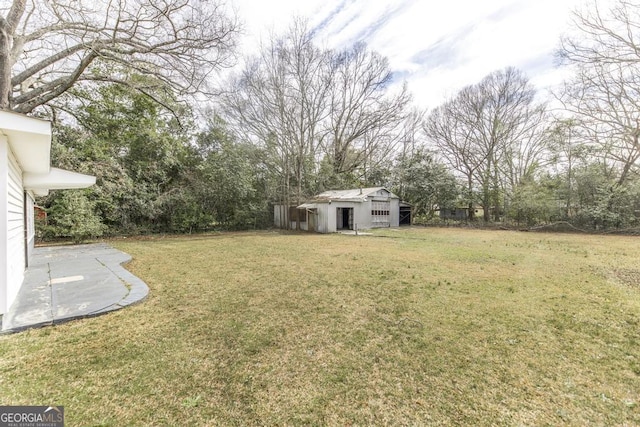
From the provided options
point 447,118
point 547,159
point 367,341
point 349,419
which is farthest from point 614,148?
point 349,419

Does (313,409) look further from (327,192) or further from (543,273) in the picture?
(327,192)

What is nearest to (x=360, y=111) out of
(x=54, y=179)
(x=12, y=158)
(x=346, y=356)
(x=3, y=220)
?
(x=54, y=179)

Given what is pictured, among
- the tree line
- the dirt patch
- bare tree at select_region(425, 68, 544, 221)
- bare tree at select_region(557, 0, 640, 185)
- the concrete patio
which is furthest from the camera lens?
bare tree at select_region(425, 68, 544, 221)

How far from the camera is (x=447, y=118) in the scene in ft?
74.4

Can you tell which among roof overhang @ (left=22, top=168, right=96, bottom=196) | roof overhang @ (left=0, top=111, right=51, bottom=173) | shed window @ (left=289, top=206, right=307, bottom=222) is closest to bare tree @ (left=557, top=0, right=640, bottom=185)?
roof overhang @ (left=0, top=111, right=51, bottom=173)

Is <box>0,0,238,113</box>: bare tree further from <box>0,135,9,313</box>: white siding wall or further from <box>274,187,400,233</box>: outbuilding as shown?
<box>274,187,400,233</box>: outbuilding

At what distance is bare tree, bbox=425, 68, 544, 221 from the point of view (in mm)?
20297

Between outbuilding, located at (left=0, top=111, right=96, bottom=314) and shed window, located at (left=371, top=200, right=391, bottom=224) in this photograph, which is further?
shed window, located at (left=371, top=200, right=391, bottom=224)

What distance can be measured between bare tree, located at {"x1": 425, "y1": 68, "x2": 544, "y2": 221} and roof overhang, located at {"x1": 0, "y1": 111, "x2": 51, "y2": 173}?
23.2 meters

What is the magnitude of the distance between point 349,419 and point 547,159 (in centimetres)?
2359

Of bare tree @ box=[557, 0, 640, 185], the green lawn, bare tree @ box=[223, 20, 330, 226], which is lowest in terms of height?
the green lawn

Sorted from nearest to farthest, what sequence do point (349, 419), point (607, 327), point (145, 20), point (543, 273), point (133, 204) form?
point (349, 419) → point (607, 327) → point (543, 273) → point (145, 20) → point (133, 204)

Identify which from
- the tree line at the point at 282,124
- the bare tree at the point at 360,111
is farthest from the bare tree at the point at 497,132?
the bare tree at the point at 360,111

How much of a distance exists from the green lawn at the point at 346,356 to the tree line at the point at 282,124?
606 cm
